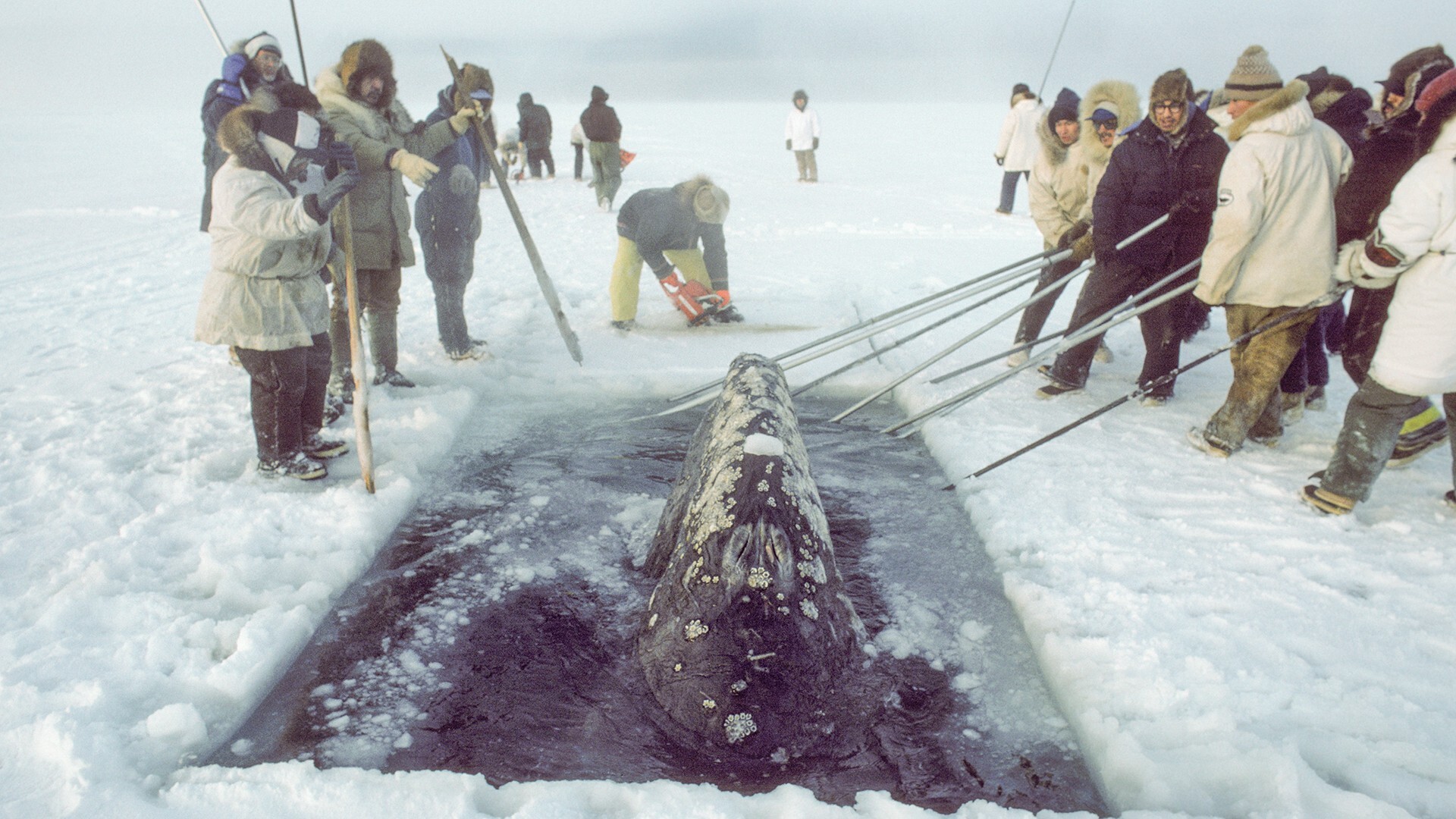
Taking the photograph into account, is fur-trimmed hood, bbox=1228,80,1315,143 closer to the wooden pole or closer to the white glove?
the white glove

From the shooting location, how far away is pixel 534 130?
1680 cm

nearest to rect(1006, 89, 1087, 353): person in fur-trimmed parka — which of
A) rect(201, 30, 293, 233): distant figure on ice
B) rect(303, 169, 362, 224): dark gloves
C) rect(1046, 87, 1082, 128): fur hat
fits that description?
rect(1046, 87, 1082, 128): fur hat

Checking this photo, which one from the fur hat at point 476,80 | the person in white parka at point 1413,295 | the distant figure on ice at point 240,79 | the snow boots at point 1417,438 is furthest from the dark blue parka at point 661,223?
the snow boots at point 1417,438

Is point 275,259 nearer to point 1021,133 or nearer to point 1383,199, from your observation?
point 1383,199

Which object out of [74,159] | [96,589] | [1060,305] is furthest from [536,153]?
[96,589]

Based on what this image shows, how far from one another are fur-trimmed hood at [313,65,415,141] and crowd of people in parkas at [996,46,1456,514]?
385 cm

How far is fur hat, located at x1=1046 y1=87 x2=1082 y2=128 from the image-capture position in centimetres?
518

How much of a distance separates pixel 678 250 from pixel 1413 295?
4665 mm

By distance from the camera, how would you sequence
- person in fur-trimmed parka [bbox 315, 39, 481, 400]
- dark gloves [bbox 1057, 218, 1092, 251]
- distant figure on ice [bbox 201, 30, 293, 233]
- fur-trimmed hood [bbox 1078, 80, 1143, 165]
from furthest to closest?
1. dark gloves [bbox 1057, 218, 1092, 251]
2. fur-trimmed hood [bbox 1078, 80, 1143, 165]
3. person in fur-trimmed parka [bbox 315, 39, 481, 400]
4. distant figure on ice [bbox 201, 30, 293, 233]

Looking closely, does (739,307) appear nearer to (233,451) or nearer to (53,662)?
(233,451)

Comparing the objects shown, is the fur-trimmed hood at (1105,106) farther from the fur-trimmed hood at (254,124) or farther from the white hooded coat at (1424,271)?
the fur-trimmed hood at (254,124)

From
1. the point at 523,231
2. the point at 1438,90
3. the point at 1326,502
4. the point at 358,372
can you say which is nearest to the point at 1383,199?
the point at 1438,90

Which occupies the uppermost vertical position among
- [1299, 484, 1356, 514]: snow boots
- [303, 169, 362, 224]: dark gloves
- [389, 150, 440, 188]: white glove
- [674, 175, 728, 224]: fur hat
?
[389, 150, 440, 188]: white glove

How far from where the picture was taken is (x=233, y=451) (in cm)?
407
